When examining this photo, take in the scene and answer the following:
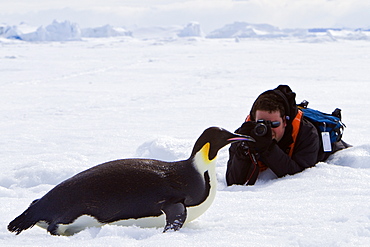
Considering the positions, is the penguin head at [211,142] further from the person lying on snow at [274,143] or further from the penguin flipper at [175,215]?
the person lying on snow at [274,143]

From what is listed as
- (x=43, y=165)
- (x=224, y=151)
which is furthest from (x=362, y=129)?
(x=43, y=165)

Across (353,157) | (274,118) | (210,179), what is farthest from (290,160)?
(210,179)

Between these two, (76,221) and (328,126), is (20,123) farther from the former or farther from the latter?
(76,221)

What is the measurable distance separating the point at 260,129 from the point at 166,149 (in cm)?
140

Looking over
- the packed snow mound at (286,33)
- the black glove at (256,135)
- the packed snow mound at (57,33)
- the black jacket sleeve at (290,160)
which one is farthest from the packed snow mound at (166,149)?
the packed snow mound at (57,33)

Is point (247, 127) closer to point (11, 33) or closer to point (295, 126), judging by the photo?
point (295, 126)

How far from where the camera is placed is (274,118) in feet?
9.16

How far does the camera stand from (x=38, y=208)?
1.88m

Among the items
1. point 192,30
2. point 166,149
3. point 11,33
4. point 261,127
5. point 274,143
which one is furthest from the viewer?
point 192,30

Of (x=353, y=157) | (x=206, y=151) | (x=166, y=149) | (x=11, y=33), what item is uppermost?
(x=206, y=151)

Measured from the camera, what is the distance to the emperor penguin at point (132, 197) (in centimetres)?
183

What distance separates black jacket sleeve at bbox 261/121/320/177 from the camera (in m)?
2.85

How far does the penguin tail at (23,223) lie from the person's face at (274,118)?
57.6 inches

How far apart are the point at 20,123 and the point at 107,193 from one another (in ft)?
15.4
